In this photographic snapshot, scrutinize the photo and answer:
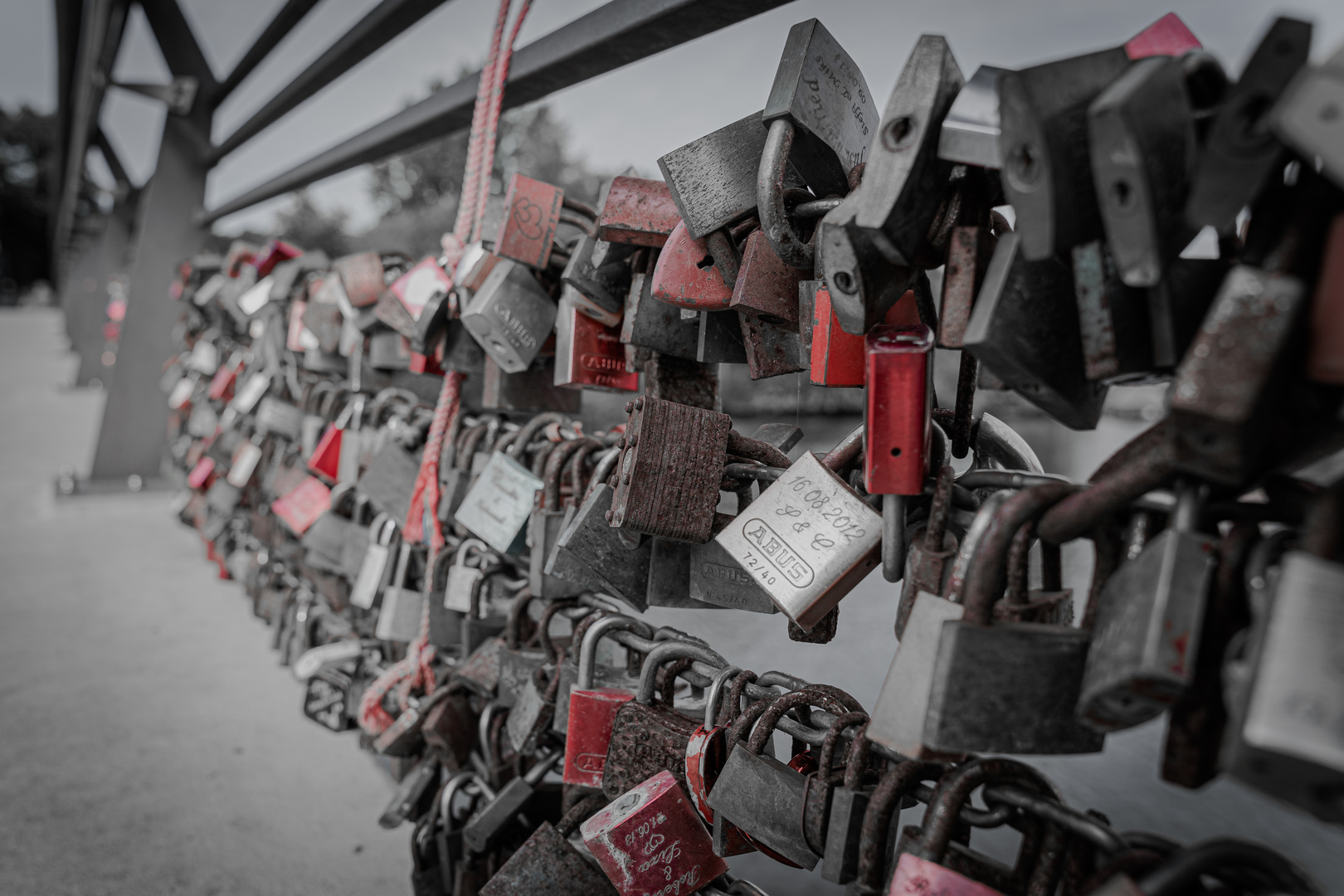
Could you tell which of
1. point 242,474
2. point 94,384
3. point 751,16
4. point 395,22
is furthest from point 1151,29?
point 94,384

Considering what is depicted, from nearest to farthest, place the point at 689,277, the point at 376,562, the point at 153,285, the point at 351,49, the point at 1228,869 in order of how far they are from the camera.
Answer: the point at 1228,869
the point at 689,277
the point at 376,562
the point at 351,49
the point at 153,285

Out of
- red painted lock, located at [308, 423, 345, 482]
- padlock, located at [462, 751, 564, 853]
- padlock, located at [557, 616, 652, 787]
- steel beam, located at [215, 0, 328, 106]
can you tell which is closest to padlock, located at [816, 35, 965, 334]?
padlock, located at [557, 616, 652, 787]

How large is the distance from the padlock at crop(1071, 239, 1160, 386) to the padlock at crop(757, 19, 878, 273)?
0.26m

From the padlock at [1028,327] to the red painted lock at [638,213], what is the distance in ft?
1.40

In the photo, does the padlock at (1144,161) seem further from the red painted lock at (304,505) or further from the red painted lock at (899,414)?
the red painted lock at (304,505)

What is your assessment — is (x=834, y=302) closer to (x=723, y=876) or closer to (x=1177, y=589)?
(x=1177, y=589)

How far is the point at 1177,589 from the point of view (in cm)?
43

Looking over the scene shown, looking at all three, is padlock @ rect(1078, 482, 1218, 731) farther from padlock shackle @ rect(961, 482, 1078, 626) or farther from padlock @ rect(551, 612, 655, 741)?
padlock @ rect(551, 612, 655, 741)

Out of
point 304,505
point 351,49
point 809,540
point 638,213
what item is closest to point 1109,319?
point 809,540

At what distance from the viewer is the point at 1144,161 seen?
0.44 metres

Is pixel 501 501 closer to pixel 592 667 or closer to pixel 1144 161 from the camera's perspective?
pixel 592 667

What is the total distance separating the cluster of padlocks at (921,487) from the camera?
0.42 metres

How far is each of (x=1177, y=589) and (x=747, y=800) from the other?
0.42 m

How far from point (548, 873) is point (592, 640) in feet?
0.87
